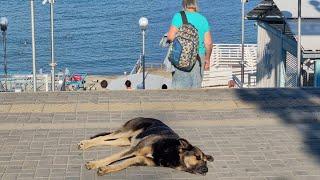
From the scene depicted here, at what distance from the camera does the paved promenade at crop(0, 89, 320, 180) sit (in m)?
6.57

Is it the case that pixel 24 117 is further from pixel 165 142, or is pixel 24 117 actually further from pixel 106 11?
pixel 106 11

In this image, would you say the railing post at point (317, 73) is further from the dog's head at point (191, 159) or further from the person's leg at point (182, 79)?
the dog's head at point (191, 159)

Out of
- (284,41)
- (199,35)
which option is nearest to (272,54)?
(284,41)

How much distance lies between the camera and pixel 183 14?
9.87 m

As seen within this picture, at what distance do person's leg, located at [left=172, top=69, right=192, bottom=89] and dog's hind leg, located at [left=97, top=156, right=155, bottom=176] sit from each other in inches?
152

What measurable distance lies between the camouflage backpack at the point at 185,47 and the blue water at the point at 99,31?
128 ft

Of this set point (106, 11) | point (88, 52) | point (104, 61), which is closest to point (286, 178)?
point (104, 61)

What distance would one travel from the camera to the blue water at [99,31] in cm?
5859

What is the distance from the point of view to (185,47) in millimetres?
9859

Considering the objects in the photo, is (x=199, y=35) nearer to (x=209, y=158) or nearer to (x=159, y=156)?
(x=209, y=158)

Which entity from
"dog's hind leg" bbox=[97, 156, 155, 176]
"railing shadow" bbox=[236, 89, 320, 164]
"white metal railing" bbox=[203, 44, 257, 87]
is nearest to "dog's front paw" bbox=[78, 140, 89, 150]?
"dog's hind leg" bbox=[97, 156, 155, 176]

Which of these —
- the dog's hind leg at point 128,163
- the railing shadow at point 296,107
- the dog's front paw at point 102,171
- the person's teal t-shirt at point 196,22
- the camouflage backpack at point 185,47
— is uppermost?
the person's teal t-shirt at point 196,22

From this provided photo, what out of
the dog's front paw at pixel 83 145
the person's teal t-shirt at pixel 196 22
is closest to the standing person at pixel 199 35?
the person's teal t-shirt at pixel 196 22

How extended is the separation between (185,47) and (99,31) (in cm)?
6856
